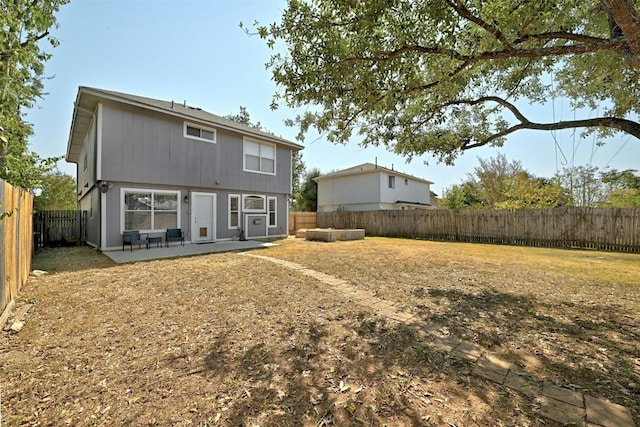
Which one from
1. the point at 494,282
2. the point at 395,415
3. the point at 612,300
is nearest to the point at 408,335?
the point at 395,415

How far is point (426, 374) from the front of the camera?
245 cm

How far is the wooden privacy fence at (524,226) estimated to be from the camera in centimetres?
1073

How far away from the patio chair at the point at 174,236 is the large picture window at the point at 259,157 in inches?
173

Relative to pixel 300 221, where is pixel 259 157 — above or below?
above

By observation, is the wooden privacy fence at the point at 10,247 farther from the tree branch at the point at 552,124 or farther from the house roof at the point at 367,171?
the house roof at the point at 367,171

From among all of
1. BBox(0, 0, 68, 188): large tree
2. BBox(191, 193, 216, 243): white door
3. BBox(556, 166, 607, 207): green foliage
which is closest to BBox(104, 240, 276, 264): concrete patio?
BBox(191, 193, 216, 243): white door

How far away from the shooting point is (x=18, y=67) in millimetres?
6004

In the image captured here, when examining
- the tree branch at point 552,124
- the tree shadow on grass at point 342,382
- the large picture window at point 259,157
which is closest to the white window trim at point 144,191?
the large picture window at point 259,157

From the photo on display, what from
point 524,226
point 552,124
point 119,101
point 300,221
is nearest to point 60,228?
point 119,101

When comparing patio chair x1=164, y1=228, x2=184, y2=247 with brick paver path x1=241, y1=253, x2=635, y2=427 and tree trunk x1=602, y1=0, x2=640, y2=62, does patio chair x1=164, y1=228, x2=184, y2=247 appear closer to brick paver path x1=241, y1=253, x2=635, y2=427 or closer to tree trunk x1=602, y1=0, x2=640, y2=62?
brick paver path x1=241, y1=253, x2=635, y2=427

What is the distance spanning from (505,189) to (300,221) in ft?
48.1

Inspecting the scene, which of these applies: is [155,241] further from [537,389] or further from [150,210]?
[537,389]

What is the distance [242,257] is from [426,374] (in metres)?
7.06

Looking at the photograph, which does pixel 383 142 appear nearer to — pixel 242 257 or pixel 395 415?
pixel 242 257
